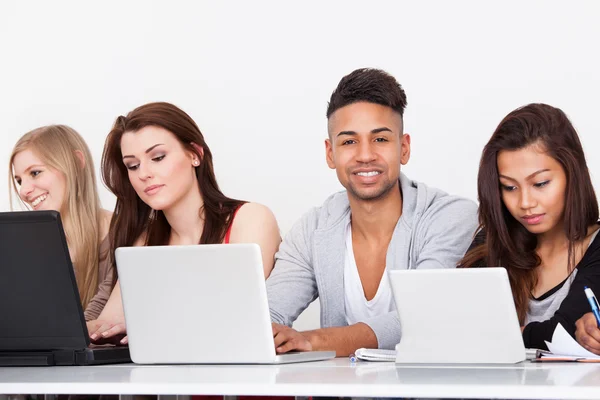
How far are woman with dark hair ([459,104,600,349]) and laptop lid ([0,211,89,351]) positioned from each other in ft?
3.94

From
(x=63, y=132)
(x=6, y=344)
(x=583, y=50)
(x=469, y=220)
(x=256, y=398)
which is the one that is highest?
(x=583, y=50)

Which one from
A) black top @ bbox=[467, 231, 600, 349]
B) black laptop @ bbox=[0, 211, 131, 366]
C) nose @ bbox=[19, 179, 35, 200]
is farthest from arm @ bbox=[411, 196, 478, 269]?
nose @ bbox=[19, 179, 35, 200]

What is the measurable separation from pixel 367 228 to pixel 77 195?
1295 mm

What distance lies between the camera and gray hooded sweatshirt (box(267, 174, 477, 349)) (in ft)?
9.34

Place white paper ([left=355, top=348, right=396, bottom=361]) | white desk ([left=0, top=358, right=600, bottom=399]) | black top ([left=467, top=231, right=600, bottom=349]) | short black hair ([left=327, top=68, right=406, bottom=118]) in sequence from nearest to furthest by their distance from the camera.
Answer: white desk ([left=0, top=358, right=600, bottom=399]) → white paper ([left=355, top=348, right=396, bottom=361]) → black top ([left=467, top=231, right=600, bottom=349]) → short black hair ([left=327, top=68, right=406, bottom=118])

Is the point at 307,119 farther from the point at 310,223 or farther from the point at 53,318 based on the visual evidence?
the point at 53,318

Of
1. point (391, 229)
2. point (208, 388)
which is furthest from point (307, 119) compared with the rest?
point (208, 388)

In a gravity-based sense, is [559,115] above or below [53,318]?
above

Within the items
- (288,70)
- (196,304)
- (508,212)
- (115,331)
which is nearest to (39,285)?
(196,304)

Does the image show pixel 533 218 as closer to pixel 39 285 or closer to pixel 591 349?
pixel 591 349

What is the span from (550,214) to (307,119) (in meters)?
2.13

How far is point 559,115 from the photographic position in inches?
103

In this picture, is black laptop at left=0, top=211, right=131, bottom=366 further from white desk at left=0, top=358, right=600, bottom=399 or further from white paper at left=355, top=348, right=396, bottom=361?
white paper at left=355, top=348, right=396, bottom=361

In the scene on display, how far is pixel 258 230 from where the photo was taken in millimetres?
3080
